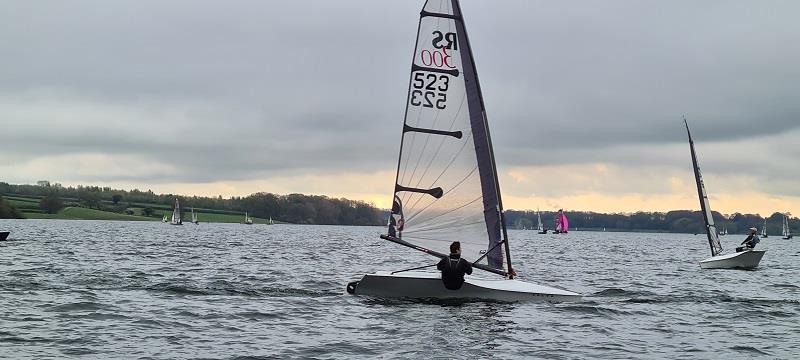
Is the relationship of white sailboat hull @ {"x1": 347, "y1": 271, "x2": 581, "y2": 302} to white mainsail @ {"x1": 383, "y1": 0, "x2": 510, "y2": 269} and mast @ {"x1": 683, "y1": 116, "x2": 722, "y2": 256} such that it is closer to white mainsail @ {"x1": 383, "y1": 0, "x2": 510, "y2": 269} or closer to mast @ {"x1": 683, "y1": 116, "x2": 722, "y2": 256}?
white mainsail @ {"x1": 383, "y1": 0, "x2": 510, "y2": 269}

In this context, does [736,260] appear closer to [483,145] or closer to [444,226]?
[444,226]

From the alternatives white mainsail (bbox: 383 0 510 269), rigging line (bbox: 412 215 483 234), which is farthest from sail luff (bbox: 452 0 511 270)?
rigging line (bbox: 412 215 483 234)

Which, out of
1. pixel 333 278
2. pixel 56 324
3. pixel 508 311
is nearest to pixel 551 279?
pixel 333 278

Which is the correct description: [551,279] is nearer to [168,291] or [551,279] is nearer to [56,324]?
[168,291]

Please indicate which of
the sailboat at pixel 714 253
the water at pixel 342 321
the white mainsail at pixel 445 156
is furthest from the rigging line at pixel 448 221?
the sailboat at pixel 714 253

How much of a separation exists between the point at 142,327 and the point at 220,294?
7.62 m

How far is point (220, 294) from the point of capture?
27.1m

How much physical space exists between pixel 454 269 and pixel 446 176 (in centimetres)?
265

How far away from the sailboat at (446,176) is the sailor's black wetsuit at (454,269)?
470 mm

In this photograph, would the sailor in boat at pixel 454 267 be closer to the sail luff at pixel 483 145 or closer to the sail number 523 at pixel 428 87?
the sail luff at pixel 483 145

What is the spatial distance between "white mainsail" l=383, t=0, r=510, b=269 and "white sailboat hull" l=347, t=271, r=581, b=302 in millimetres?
861

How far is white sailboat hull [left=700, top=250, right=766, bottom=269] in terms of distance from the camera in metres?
44.2

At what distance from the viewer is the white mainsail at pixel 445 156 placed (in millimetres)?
22781

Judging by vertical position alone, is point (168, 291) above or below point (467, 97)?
below
